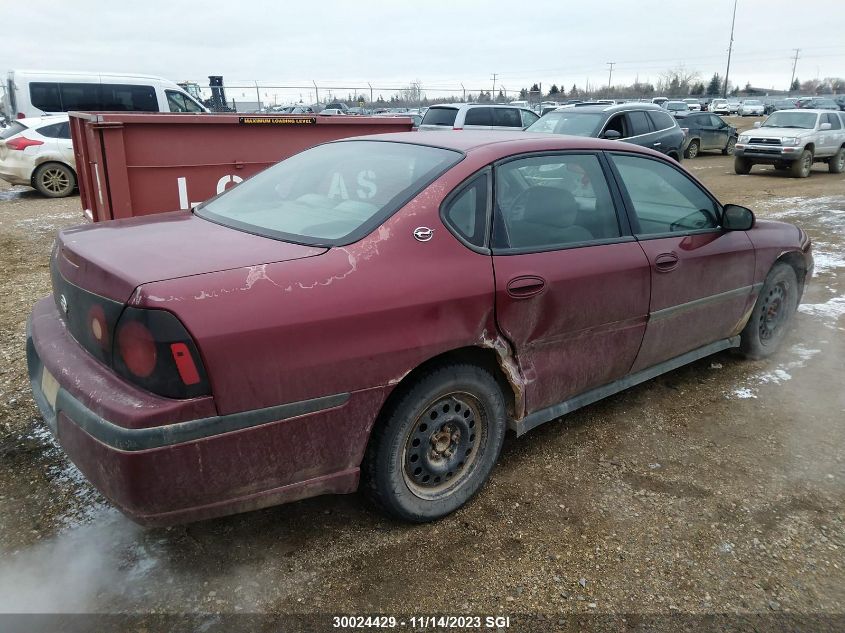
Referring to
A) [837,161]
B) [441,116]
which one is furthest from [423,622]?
[837,161]

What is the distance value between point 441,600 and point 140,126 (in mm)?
4772

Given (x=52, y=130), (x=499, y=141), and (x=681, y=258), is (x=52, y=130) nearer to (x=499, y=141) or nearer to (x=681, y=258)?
(x=499, y=141)

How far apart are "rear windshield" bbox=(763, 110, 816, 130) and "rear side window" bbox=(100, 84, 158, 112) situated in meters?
14.9

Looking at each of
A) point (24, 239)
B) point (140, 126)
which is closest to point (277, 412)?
point (140, 126)

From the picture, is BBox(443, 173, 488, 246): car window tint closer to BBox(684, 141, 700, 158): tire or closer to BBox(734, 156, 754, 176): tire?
BBox(734, 156, 754, 176): tire

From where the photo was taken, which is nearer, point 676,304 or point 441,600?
point 441,600

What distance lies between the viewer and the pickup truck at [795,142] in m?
15.4

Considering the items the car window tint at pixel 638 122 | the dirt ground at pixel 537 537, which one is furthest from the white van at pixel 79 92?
the dirt ground at pixel 537 537

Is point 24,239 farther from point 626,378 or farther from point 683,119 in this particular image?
point 683,119

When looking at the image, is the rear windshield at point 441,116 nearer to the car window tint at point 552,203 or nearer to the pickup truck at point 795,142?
the pickup truck at point 795,142

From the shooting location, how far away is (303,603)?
231cm

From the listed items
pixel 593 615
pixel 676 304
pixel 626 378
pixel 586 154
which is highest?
pixel 586 154

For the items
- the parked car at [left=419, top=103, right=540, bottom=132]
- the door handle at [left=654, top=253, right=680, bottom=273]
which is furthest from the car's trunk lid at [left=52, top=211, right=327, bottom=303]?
the parked car at [left=419, top=103, right=540, bottom=132]

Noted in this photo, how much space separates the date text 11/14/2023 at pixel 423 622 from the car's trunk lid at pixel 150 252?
1.30 m
